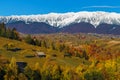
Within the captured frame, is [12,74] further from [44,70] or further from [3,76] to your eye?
[44,70]

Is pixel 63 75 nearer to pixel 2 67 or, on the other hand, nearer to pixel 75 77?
pixel 75 77

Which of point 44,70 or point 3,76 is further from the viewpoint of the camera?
point 44,70

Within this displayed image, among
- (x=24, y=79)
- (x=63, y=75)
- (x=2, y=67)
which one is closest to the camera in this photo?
(x=24, y=79)

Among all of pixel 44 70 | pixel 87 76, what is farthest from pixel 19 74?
pixel 87 76

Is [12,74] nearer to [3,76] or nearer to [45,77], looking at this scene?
[3,76]

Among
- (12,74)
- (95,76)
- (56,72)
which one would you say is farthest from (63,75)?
(12,74)

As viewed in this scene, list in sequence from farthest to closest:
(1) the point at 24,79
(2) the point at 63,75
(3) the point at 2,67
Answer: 1. (2) the point at 63,75
2. (3) the point at 2,67
3. (1) the point at 24,79

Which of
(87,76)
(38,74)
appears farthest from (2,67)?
(87,76)

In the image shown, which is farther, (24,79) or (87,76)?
(87,76)
